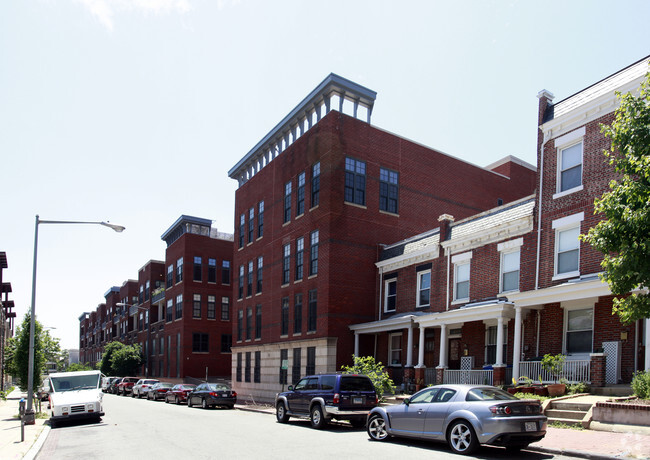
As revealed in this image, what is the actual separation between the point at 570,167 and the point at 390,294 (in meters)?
12.1

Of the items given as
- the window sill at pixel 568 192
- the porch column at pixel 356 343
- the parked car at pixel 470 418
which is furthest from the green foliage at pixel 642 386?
the porch column at pixel 356 343

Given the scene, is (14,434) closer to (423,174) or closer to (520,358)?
(520,358)

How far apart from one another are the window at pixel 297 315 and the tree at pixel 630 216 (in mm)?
22752

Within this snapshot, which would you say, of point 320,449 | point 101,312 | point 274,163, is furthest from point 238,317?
point 101,312

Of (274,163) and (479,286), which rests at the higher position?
(274,163)

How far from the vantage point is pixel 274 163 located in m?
37.7

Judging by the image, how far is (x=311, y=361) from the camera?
30703 mm

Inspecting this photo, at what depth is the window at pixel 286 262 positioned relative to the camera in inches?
1367

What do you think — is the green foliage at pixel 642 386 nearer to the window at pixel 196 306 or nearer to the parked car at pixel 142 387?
the parked car at pixel 142 387

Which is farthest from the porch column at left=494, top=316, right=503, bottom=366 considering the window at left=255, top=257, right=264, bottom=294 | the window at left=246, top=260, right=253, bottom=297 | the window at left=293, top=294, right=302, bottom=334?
the window at left=246, top=260, right=253, bottom=297

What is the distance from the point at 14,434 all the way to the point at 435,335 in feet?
53.6

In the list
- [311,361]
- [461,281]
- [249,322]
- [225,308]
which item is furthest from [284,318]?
[225,308]

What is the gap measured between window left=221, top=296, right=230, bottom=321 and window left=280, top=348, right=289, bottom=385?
955 inches

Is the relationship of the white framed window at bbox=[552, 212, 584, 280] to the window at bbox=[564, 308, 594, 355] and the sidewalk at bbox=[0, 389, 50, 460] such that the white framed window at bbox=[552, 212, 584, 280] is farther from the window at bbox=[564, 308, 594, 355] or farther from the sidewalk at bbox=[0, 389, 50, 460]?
the sidewalk at bbox=[0, 389, 50, 460]
